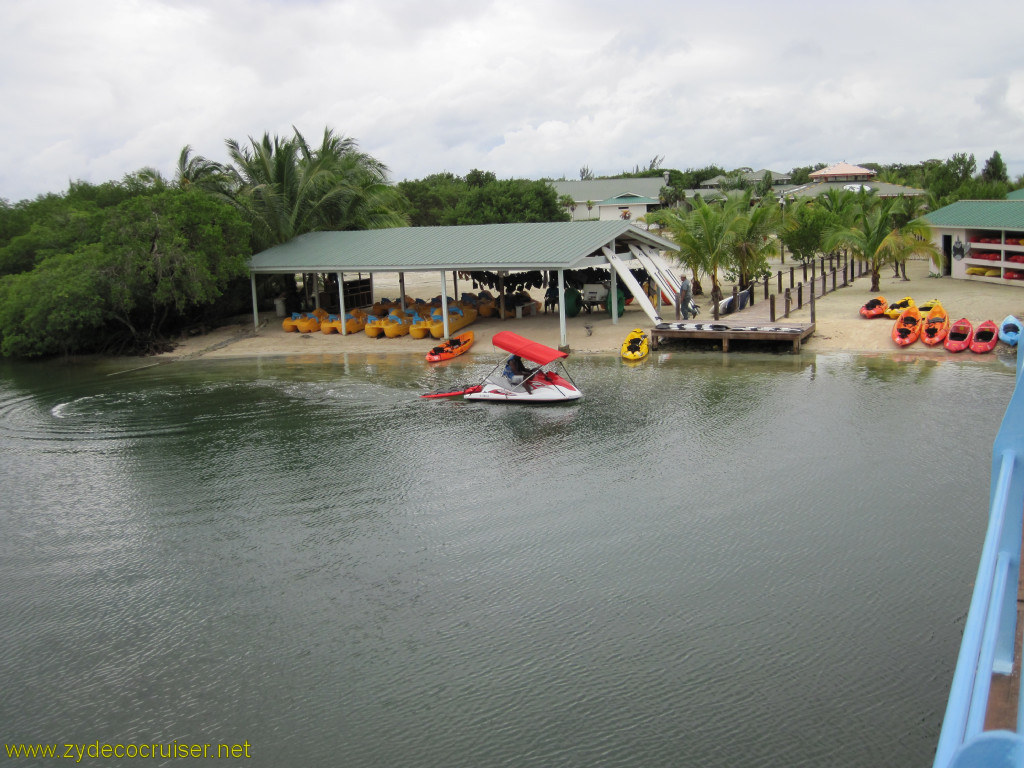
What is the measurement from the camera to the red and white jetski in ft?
63.6

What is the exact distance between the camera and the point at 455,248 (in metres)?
28.2

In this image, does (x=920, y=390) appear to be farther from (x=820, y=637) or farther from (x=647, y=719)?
(x=647, y=719)

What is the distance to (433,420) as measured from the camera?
728 inches

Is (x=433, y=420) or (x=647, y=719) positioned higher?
(x=433, y=420)

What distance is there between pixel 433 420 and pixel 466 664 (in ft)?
31.4

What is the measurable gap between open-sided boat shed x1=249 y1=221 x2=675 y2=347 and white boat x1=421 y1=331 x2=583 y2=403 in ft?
16.6

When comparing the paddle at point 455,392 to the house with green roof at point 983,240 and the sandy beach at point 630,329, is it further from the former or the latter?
the house with green roof at point 983,240

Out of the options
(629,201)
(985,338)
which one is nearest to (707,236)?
(985,338)

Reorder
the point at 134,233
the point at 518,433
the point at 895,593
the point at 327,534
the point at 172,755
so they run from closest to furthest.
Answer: the point at 172,755, the point at 895,593, the point at 327,534, the point at 518,433, the point at 134,233

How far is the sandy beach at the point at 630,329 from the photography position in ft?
80.0

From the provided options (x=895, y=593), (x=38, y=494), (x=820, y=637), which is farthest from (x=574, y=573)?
(x=38, y=494)

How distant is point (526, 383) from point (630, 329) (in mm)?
8314

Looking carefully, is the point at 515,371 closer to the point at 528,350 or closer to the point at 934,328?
the point at 528,350

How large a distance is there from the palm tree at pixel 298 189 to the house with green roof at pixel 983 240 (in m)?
23.1
